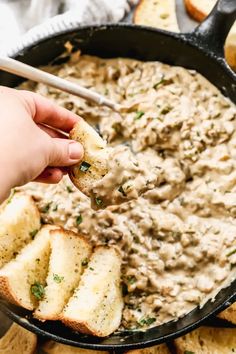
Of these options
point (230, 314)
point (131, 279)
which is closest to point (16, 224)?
point (131, 279)

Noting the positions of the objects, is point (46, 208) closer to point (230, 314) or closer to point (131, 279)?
point (131, 279)

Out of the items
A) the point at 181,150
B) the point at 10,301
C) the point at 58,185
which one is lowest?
the point at 10,301

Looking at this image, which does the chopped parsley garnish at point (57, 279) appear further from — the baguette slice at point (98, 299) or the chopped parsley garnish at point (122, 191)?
the chopped parsley garnish at point (122, 191)

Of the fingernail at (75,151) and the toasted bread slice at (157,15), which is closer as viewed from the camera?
the fingernail at (75,151)

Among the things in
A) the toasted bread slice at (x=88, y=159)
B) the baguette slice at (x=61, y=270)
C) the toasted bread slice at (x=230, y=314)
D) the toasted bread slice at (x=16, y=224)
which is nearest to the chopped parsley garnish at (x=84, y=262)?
the baguette slice at (x=61, y=270)

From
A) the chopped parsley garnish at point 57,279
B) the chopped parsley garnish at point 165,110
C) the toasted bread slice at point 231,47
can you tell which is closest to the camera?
the chopped parsley garnish at point 57,279

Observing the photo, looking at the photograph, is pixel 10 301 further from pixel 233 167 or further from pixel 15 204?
pixel 233 167

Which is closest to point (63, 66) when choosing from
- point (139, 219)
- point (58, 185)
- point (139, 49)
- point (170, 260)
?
point (139, 49)

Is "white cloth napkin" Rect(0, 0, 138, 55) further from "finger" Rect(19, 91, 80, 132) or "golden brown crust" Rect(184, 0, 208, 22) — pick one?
"finger" Rect(19, 91, 80, 132)
